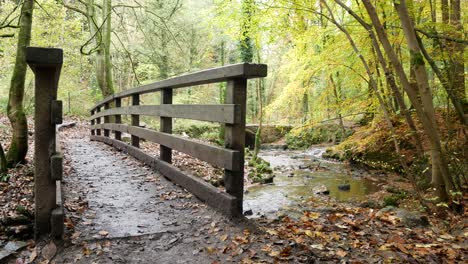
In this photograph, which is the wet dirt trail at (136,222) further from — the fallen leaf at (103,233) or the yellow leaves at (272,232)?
the yellow leaves at (272,232)

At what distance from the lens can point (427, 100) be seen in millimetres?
4996

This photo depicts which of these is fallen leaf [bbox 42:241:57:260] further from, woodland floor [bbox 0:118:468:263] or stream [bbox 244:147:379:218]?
stream [bbox 244:147:379:218]

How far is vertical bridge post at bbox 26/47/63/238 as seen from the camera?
309cm

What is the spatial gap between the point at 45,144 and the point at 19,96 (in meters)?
3.31

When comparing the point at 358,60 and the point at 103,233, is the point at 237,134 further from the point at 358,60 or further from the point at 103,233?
the point at 358,60

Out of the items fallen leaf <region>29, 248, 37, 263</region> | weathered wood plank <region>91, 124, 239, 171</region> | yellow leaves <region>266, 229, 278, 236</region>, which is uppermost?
weathered wood plank <region>91, 124, 239, 171</region>

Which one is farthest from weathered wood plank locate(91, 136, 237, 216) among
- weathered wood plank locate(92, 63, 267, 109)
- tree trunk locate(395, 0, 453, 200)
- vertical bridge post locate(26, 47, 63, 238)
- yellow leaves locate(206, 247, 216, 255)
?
tree trunk locate(395, 0, 453, 200)

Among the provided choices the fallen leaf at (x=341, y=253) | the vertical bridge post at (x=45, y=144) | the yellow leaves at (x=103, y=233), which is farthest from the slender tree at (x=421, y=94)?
the yellow leaves at (x=103, y=233)

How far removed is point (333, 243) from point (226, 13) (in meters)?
7.49

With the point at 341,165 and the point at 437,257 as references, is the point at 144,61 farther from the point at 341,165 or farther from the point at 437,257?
the point at 437,257

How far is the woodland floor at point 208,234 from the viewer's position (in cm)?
293

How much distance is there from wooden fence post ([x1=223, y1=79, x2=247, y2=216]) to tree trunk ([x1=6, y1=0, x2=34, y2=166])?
13.6 feet

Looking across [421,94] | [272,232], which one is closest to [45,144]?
[272,232]

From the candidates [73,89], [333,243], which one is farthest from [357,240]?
[73,89]
